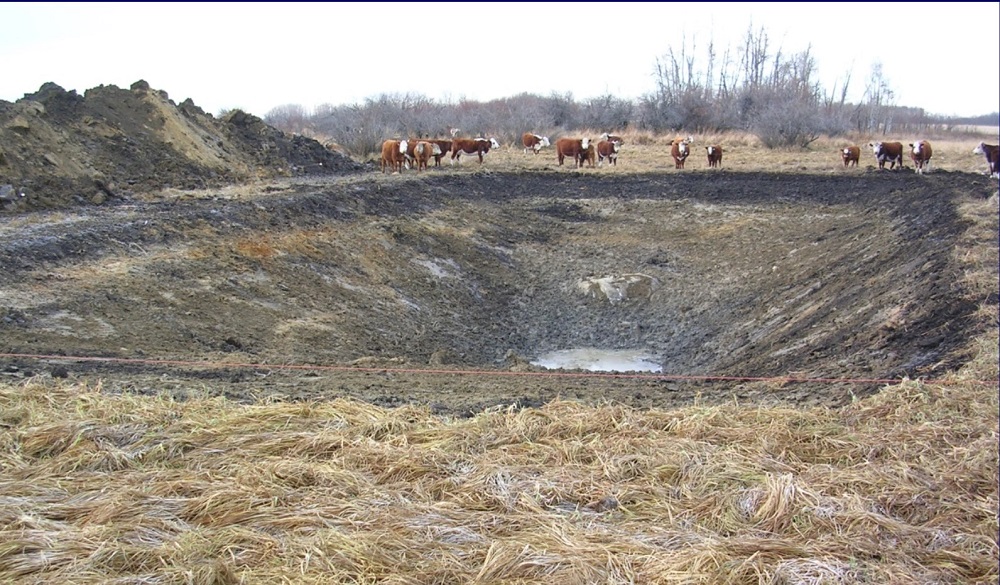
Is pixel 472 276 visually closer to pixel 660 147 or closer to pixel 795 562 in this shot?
pixel 795 562

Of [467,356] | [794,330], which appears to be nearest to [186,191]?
[467,356]

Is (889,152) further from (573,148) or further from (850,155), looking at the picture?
(573,148)

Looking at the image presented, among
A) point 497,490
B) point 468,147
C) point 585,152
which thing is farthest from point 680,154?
point 497,490

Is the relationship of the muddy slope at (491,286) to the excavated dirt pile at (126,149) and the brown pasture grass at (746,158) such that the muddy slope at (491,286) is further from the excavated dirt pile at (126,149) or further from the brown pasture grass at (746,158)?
the brown pasture grass at (746,158)

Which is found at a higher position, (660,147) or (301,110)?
(301,110)

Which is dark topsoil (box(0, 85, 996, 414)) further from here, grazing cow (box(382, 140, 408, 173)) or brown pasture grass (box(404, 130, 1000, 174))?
brown pasture grass (box(404, 130, 1000, 174))

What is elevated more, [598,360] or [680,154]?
[680,154]

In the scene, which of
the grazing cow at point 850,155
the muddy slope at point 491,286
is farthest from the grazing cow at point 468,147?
the grazing cow at point 850,155

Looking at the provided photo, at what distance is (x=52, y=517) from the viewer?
154 inches

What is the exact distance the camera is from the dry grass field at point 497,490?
344 centimetres

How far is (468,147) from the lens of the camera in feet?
94.8

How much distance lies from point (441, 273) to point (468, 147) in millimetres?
14232

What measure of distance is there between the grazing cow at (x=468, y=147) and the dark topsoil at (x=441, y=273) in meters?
3.84

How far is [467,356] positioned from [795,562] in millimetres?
8764
